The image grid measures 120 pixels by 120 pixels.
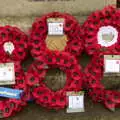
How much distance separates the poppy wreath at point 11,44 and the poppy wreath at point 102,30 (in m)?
0.69

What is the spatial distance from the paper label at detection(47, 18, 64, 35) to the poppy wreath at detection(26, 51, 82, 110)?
0.23 meters

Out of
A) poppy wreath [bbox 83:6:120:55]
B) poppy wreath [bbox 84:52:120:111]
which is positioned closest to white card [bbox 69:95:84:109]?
poppy wreath [bbox 84:52:120:111]

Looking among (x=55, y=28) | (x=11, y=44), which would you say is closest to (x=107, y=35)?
(x=55, y=28)

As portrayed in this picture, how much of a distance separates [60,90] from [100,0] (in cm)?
110

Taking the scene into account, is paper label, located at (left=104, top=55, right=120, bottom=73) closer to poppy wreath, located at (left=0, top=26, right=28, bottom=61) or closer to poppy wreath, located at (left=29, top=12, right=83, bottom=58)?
poppy wreath, located at (left=29, top=12, right=83, bottom=58)

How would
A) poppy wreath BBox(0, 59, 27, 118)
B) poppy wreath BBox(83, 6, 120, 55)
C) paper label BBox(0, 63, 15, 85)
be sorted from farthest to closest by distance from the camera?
poppy wreath BBox(83, 6, 120, 55) < paper label BBox(0, 63, 15, 85) < poppy wreath BBox(0, 59, 27, 118)

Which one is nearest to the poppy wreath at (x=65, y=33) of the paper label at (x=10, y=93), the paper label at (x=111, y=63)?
the paper label at (x=111, y=63)

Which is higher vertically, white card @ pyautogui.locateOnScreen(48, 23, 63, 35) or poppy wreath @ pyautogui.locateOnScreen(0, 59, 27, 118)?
white card @ pyautogui.locateOnScreen(48, 23, 63, 35)

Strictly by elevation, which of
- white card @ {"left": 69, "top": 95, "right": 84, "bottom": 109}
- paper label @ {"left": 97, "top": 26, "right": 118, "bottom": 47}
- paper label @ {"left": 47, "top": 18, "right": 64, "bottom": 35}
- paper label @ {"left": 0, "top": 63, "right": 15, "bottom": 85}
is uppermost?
paper label @ {"left": 47, "top": 18, "right": 64, "bottom": 35}

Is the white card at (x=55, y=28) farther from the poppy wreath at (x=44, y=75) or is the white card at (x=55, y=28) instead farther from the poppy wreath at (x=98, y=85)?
the poppy wreath at (x=98, y=85)

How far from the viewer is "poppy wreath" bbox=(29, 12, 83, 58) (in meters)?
4.57

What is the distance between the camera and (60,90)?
452cm

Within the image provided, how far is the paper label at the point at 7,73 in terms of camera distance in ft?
14.7

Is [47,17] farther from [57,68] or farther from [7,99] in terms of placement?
[7,99]
